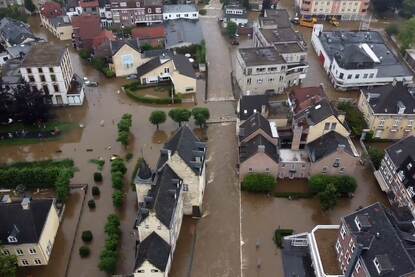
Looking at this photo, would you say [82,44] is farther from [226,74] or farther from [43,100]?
[226,74]

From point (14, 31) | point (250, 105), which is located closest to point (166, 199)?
point (250, 105)

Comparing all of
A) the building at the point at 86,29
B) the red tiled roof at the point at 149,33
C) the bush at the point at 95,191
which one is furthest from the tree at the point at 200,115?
Result: the building at the point at 86,29

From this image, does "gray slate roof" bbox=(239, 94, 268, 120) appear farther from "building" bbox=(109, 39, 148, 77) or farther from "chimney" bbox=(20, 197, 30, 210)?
"chimney" bbox=(20, 197, 30, 210)

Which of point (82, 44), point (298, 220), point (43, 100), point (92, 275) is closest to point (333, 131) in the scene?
point (298, 220)

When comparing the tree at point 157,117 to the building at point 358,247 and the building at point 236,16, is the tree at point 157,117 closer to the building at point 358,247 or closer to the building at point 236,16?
the building at point 358,247

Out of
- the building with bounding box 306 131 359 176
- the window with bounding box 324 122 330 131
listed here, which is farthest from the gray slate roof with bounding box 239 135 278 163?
the window with bounding box 324 122 330 131
